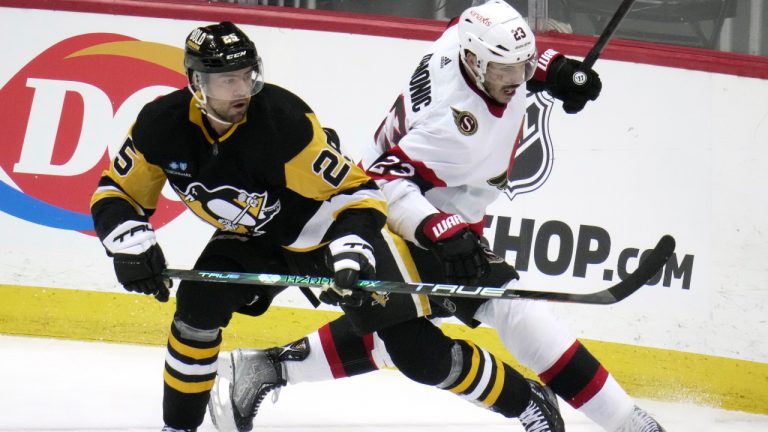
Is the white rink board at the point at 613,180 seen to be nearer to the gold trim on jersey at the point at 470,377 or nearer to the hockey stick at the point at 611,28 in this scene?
the hockey stick at the point at 611,28

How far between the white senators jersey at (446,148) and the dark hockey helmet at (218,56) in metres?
0.53

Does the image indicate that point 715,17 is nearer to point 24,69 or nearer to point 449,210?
point 449,210

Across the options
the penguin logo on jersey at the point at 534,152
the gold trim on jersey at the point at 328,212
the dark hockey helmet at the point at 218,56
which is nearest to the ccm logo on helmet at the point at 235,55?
the dark hockey helmet at the point at 218,56

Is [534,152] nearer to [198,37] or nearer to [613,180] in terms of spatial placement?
[613,180]

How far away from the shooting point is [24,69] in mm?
4102

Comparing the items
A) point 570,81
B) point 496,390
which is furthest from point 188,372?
point 570,81

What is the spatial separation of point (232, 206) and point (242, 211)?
28mm

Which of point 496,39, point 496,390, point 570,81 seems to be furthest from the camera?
point 570,81

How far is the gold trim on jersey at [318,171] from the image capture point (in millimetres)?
2654

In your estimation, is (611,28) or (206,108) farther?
(611,28)

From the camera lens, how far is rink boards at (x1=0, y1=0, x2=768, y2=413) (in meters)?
3.99

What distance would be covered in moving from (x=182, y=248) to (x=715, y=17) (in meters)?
2.15

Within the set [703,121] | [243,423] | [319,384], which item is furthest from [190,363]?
[703,121]

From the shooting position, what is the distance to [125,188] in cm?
275
